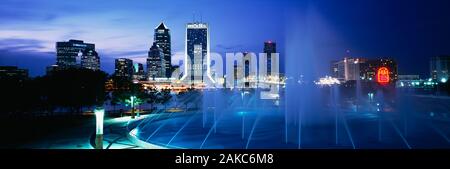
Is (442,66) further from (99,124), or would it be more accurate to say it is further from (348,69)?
(99,124)

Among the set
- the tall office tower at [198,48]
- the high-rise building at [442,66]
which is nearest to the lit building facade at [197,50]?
the tall office tower at [198,48]

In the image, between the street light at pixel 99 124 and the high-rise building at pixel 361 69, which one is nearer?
the street light at pixel 99 124

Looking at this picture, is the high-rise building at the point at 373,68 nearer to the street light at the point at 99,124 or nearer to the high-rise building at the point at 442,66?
the high-rise building at the point at 442,66

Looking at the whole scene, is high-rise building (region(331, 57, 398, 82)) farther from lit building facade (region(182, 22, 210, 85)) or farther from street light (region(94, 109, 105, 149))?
street light (region(94, 109, 105, 149))

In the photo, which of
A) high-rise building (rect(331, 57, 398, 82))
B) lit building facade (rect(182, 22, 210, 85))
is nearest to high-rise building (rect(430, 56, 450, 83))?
high-rise building (rect(331, 57, 398, 82))

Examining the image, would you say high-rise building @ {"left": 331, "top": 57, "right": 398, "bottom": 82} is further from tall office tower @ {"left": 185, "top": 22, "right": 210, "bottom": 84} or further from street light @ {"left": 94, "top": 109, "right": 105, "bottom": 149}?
street light @ {"left": 94, "top": 109, "right": 105, "bottom": 149}

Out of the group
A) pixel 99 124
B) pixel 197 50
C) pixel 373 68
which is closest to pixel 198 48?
pixel 197 50

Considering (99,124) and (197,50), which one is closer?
(99,124)

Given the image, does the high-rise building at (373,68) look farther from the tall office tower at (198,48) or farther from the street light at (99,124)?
the street light at (99,124)

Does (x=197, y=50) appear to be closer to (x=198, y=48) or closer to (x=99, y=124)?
(x=198, y=48)

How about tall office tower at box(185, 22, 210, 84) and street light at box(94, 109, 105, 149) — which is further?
tall office tower at box(185, 22, 210, 84)

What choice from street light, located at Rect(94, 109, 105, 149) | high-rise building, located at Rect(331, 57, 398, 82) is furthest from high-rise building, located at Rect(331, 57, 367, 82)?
street light, located at Rect(94, 109, 105, 149)

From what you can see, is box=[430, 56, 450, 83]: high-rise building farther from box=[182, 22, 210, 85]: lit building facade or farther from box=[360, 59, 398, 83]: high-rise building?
box=[182, 22, 210, 85]: lit building facade
